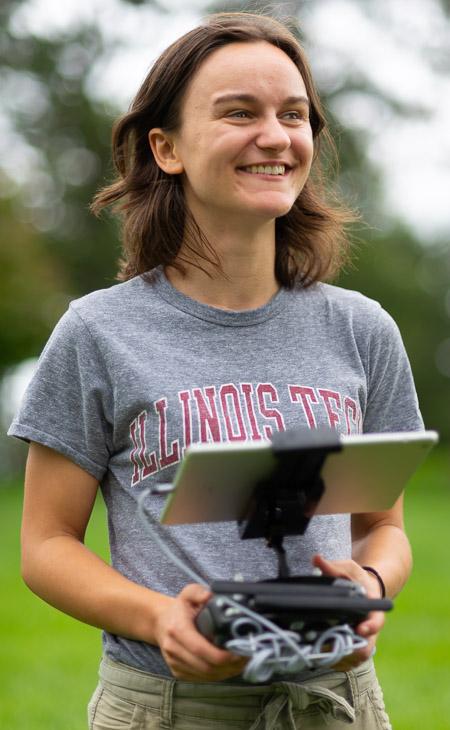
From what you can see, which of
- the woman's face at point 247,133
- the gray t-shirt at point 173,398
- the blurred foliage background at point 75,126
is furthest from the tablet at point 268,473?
the blurred foliage background at point 75,126

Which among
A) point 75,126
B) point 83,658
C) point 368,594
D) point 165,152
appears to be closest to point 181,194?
point 165,152

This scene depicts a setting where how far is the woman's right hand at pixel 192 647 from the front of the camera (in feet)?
6.46

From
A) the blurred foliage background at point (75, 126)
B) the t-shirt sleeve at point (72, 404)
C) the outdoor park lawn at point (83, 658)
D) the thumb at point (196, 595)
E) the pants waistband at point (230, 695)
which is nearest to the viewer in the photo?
the thumb at point (196, 595)

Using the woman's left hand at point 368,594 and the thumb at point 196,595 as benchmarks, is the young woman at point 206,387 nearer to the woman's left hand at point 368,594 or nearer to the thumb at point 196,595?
the woman's left hand at point 368,594

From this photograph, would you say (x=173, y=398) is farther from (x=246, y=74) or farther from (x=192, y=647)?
(x=246, y=74)

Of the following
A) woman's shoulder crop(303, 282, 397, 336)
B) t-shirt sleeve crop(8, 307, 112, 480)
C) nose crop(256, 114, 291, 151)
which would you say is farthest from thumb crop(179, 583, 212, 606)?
nose crop(256, 114, 291, 151)

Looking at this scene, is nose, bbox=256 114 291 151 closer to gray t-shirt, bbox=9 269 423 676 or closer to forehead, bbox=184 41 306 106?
forehead, bbox=184 41 306 106

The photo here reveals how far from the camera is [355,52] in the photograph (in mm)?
30938

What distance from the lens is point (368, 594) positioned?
218 centimetres

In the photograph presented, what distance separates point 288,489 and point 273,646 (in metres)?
0.31

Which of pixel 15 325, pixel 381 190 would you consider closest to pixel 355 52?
pixel 381 190

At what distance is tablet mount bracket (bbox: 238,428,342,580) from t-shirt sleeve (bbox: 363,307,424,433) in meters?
0.59

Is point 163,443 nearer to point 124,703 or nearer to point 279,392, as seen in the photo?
point 279,392

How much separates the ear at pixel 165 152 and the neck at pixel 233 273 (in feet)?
0.57
